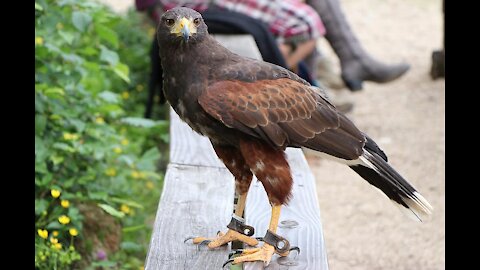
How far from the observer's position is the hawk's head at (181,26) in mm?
2906

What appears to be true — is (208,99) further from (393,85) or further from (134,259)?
(393,85)

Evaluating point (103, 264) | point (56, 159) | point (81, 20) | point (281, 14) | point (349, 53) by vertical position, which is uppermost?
point (81, 20)

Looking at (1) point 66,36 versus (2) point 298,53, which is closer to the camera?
(1) point 66,36

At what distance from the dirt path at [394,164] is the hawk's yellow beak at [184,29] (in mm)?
2180

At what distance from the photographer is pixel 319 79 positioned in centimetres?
814

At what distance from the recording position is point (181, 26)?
2.91 metres

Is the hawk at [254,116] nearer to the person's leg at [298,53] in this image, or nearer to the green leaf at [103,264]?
the green leaf at [103,264]

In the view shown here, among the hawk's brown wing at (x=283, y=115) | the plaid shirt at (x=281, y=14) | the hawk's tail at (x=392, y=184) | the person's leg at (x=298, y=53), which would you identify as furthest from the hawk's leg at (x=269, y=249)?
the person's leg at (x=298, y=53)

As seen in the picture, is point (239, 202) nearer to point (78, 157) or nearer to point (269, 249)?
point (269, 249)

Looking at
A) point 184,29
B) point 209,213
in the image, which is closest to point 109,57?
point 209,213

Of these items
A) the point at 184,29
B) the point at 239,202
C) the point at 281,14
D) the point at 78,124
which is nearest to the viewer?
the point at 184,29

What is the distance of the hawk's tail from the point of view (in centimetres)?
309

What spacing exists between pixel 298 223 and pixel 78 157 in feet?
5.28
